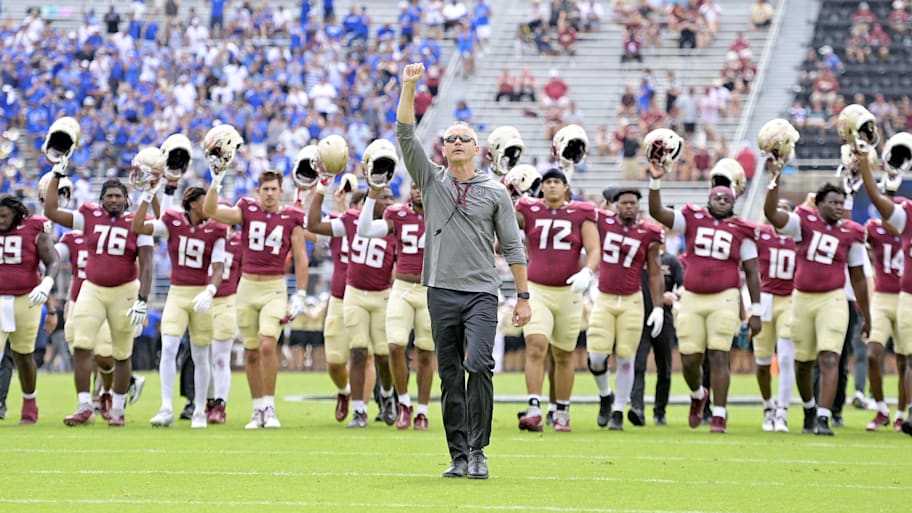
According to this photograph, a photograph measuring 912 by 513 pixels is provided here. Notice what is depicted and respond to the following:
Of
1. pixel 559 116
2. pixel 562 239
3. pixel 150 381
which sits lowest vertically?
pixel 150 381

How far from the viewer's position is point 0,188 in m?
28.4

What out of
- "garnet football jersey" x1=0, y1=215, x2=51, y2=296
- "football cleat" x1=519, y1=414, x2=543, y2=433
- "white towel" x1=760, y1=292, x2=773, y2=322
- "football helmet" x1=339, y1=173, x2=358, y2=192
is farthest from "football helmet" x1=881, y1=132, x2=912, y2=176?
"garnet football jersey" x1=0, y1=215, x2=51, y2=296

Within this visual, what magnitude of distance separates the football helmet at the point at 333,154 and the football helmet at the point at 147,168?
152 centimetres

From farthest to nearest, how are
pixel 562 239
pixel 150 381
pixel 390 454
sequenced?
1. pixel 150 381
2. pixel 562 239
3. pixel 390 454

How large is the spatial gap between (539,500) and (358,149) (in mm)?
22909

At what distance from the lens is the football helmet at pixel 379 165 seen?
11.2m


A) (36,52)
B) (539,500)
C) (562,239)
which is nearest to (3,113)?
(36,52)

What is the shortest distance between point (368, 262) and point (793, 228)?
3576 millimetres

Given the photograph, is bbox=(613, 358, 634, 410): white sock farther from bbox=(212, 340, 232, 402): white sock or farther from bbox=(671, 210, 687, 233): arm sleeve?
bbox=(212, 340, 232, 402): white sock

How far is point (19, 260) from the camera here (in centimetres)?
1284

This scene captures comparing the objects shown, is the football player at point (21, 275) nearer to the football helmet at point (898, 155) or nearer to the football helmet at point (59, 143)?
the football helmet at point (59, 143)

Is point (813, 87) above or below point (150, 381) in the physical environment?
above

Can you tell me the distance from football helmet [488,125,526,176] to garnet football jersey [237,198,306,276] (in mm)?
1807

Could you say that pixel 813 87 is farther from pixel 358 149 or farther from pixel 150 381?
pixel 150 381
